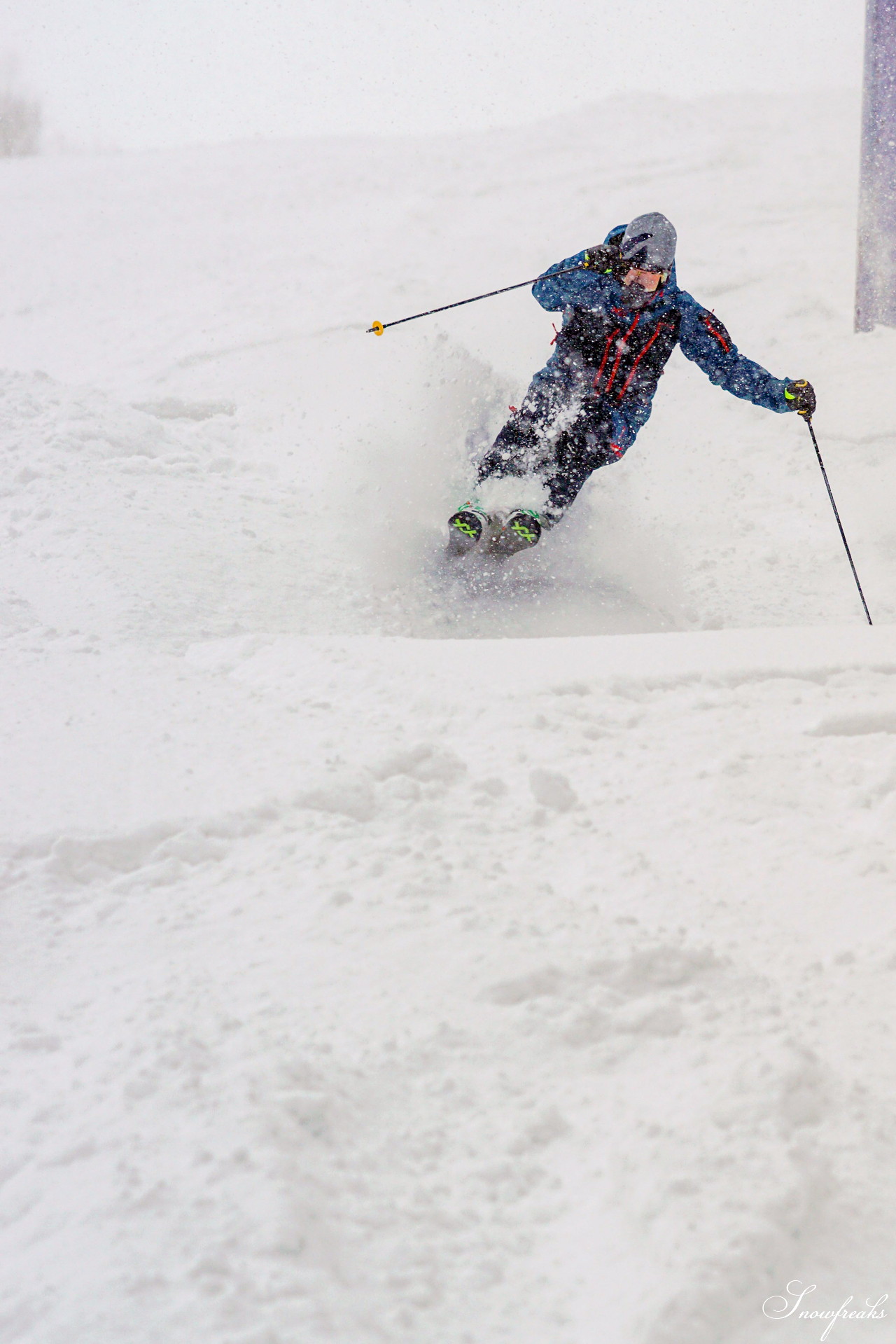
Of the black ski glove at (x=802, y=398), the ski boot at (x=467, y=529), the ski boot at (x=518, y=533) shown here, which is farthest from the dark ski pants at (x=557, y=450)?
the black ski glove at (x=802, y=398)

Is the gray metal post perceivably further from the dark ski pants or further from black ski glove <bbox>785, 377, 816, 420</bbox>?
the dark ski pants

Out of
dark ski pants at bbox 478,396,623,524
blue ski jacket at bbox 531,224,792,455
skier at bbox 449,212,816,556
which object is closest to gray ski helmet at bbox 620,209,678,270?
skier at bbox 449,212,816,556

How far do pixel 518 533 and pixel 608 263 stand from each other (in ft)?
4.04

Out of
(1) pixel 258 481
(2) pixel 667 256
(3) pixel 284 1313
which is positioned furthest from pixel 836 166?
(3) pixel 284 1313

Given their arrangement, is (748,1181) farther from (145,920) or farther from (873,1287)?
(145,920)

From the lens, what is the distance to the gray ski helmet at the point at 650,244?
4.27 meters

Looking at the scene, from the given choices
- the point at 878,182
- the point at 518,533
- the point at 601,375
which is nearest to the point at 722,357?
the point at 601,375

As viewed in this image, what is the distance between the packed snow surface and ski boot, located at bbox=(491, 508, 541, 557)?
0.21 m

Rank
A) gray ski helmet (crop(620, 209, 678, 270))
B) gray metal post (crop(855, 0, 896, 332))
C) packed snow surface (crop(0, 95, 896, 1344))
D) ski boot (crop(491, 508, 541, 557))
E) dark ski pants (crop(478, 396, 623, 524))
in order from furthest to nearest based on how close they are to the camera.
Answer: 1. gray metal post (crop(855, 0, 896, 332))
2. dark ski pants (crop(478, 396, 623, 524))
3. ski boot (crop(491, 508, 541, 557))
4. gray ski helmet (crop(620, 209, 678, 270))
5. packed snow surface (crop(0, 95, 896, 1344))

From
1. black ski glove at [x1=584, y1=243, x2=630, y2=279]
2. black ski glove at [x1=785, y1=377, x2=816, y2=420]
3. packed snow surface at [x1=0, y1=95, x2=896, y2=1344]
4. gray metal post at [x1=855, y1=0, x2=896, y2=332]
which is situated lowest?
packed snow surface at [x1=0, y1=95, x2=896, y2=1344]

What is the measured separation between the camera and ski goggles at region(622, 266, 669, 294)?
14.2 ft

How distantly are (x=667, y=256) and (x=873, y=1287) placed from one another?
3.93 metres

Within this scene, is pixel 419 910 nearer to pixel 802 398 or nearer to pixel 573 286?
pixel 802 398

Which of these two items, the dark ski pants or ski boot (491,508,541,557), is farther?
the dark ski pants
